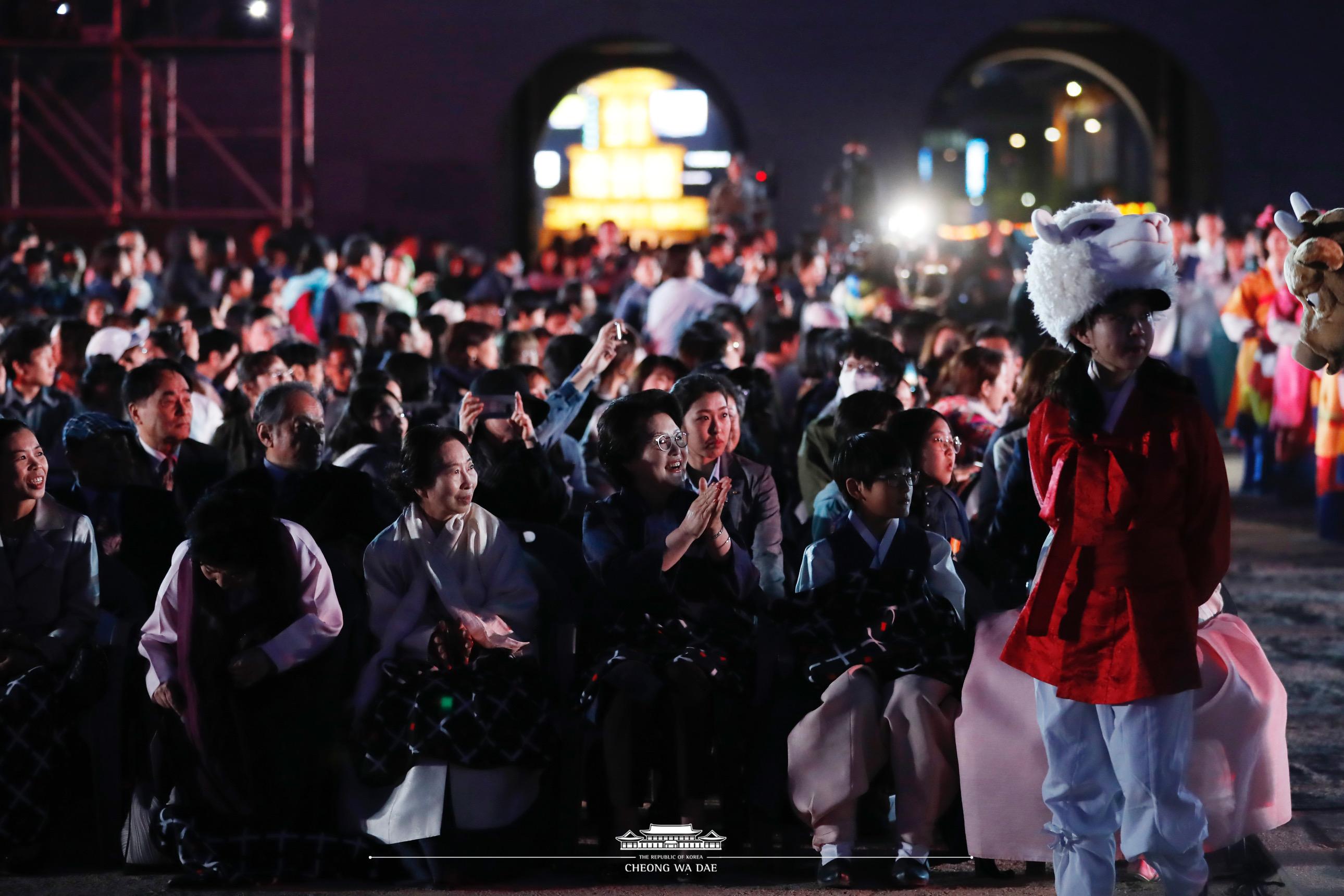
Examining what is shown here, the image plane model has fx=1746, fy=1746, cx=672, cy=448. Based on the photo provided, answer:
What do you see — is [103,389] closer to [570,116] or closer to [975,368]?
[975,368]

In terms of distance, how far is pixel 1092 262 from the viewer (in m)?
3.86

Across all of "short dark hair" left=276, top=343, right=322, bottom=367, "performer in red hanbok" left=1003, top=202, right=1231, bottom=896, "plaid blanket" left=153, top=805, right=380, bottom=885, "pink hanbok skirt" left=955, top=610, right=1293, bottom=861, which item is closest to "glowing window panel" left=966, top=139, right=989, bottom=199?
"short dark hair" left=276, top=343, right=322, bottom=367

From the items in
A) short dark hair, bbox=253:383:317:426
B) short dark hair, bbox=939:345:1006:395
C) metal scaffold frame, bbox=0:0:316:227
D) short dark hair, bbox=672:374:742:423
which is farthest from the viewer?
metal scaffold frame, bbox=0:0:316:227

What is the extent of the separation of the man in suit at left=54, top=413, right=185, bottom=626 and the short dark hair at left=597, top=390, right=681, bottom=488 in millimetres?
1395

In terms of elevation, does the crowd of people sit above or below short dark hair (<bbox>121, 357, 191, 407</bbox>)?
below

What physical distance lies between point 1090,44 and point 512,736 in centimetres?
2069

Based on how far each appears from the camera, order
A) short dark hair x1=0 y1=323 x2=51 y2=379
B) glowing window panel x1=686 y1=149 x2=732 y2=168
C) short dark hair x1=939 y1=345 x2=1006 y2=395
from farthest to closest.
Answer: glowing window panel x1=686 y1=149 x2=732 y2=168, short dark hair x1=0 y1=323 x2=51 y2=379, short dark hair x1=939 y1=345 x2=1006 y2=395

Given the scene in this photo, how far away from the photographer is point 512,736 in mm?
4559

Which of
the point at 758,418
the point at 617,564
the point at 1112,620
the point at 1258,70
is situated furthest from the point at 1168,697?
the point at 1258,70

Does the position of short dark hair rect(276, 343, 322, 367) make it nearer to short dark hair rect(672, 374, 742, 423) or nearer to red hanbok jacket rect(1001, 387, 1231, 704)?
short dark hair rect(672, 374, 742, 423)

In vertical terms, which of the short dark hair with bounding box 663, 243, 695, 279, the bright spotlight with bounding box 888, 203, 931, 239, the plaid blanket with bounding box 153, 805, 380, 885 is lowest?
the plaid blanket with bounding box 153, 805, 380, 885

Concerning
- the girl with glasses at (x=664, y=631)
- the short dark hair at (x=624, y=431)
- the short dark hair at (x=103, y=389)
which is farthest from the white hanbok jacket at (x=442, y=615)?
the short dark hair at (x=103, y=389)

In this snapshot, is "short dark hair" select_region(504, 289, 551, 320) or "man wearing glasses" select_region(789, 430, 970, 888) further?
"short dark hair" select_region(504, 289, 551, 320)

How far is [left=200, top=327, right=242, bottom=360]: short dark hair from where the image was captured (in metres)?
8.29
